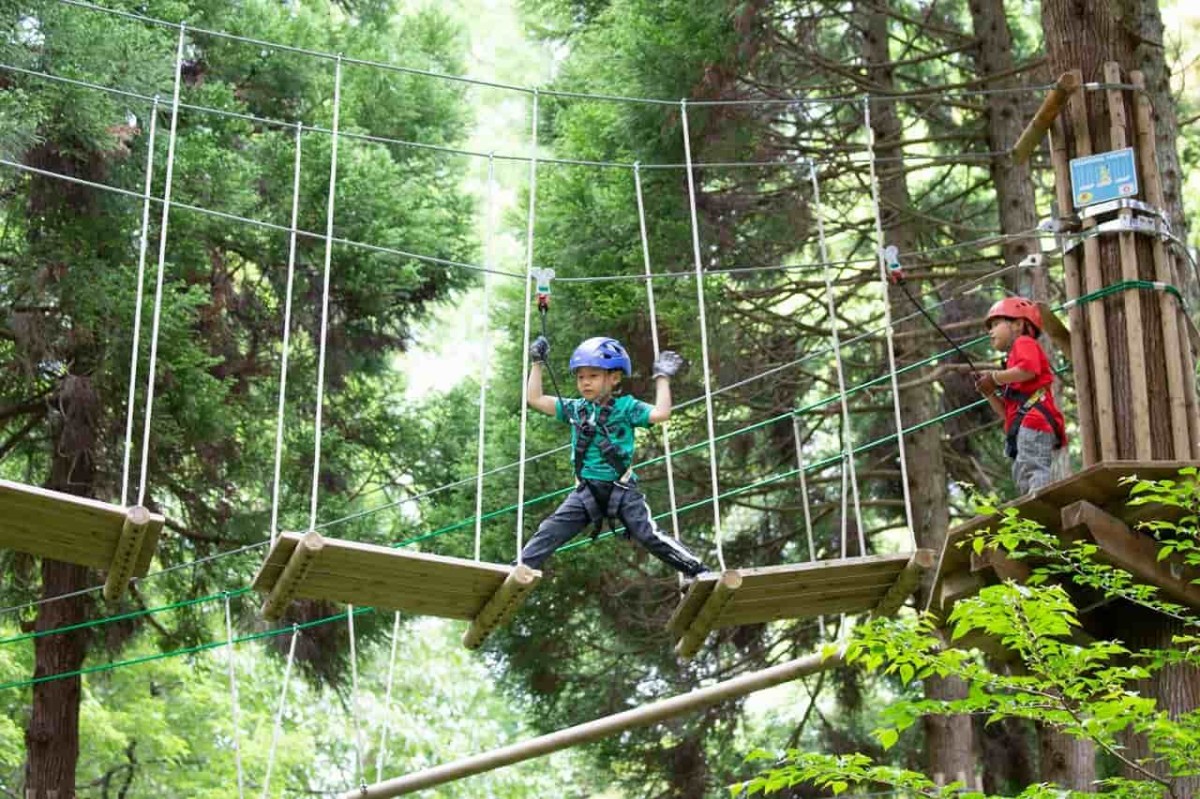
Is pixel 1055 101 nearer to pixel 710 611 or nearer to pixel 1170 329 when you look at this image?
pixel 1170 329

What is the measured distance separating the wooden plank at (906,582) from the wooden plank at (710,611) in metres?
0.63

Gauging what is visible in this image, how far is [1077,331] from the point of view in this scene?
648 cm

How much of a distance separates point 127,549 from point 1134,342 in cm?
362

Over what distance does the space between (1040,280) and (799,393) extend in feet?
7.89

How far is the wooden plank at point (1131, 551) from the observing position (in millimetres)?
5723

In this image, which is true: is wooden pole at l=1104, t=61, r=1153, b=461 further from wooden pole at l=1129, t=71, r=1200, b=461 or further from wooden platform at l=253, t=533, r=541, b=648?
wooden platform at l=253, t=533, r=541, b=648

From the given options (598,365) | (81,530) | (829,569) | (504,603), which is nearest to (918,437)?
(598,365)

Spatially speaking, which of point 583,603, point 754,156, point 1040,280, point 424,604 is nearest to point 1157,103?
point 1040,280

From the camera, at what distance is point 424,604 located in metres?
5.78

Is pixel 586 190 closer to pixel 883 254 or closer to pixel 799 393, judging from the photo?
pixel 799 393

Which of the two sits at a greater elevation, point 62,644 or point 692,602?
point 62,644

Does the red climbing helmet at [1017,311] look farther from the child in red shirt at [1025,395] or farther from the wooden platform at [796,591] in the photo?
the wooden platform at [796,591]

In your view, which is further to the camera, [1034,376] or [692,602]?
[1034,376]

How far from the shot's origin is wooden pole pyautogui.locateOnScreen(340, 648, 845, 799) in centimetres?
642
